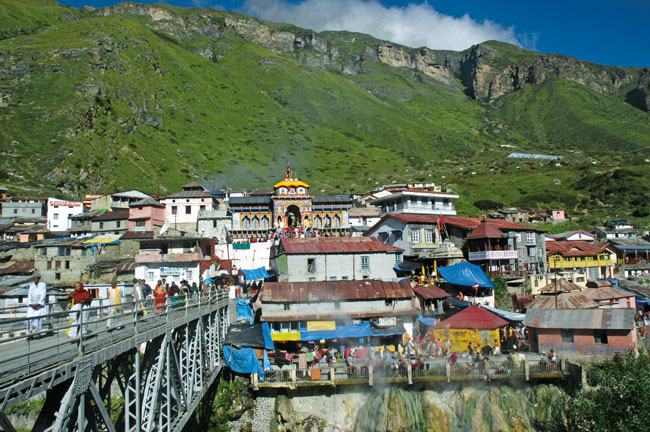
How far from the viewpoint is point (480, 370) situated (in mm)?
25109

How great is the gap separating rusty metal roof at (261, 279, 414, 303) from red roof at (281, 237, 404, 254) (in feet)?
15.3

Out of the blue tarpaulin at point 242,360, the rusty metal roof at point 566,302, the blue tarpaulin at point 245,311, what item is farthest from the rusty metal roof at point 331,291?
the rusty metal roof at point 566,302

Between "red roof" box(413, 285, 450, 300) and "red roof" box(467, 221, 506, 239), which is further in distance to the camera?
"red roof" box(467, 221, 506, 239)

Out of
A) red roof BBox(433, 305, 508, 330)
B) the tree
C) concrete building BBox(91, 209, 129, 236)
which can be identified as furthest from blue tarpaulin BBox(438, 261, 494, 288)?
concrete building BBox(91, 209, 129, 236)

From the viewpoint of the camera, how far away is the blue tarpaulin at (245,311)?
31344 mm

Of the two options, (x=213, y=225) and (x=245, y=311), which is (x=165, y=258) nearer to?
(x=245, y=311)

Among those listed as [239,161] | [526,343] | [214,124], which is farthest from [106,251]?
[214,124]

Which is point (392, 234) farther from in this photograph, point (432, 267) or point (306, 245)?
point (306, 245)

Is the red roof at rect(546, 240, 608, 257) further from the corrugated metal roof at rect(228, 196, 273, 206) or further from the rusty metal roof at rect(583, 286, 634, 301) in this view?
the corrugated metal roof at rect(228, 196, 273, 206)

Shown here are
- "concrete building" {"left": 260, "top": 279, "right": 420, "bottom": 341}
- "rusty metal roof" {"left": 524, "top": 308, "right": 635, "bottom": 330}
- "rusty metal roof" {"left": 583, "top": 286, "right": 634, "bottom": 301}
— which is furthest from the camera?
"rusty metal roof" {"left": 583, "top": 286, "right": 634, "bottom": 301}

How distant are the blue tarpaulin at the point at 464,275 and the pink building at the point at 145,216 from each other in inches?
1463

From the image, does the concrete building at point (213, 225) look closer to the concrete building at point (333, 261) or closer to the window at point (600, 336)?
the concrete building at point (333, 261)

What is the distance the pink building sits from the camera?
5359 cm

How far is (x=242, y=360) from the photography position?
25.1m
